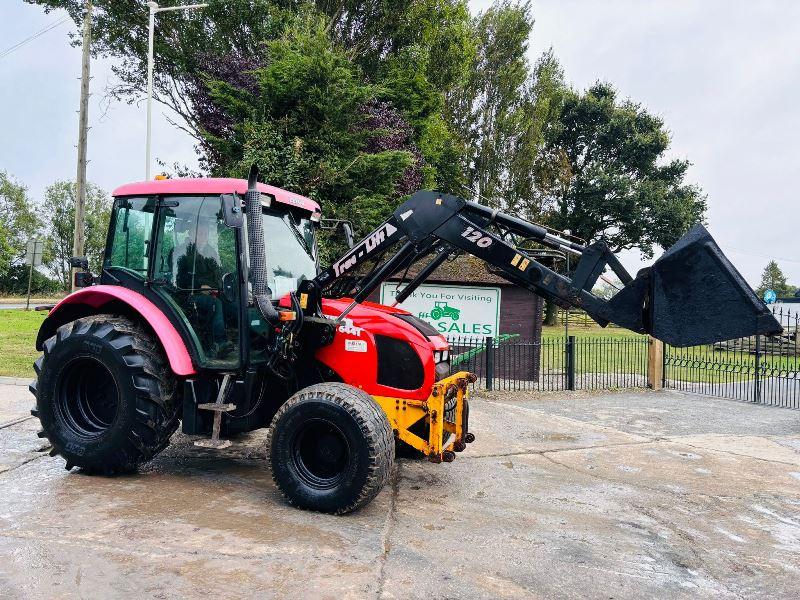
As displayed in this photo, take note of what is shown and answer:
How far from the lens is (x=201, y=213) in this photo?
5562mm

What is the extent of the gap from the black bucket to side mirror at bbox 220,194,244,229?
10.1 ft

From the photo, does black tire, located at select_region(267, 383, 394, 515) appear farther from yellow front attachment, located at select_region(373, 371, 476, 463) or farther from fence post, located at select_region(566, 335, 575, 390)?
fence post, located at select_region(566, 335, 575, 390)

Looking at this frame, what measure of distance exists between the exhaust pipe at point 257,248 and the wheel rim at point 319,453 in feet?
3.21

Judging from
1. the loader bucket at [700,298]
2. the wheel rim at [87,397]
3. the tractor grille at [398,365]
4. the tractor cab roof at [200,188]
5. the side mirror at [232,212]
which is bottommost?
the wheel rim at [87,397]

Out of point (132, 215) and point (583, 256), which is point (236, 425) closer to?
point (132, 215)

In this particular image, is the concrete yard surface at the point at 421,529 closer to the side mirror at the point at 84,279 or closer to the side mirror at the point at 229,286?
the side mirror at the point at 229,286

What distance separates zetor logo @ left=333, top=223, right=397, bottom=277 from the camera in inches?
204

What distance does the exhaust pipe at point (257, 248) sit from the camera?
16.4 feet

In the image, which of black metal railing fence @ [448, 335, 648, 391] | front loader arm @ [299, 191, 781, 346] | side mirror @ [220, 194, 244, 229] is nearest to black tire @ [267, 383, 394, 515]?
front loader arm @ [299, 191, 781, 346]

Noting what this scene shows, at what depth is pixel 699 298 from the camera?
13.8 ft

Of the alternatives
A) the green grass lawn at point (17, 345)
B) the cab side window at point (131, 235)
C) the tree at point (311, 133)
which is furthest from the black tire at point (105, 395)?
the tree at point (311, 133)

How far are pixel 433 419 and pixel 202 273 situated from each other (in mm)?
2423

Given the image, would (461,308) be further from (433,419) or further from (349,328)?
(433,419)

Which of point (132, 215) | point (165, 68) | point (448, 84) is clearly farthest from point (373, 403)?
point (448, 84)
